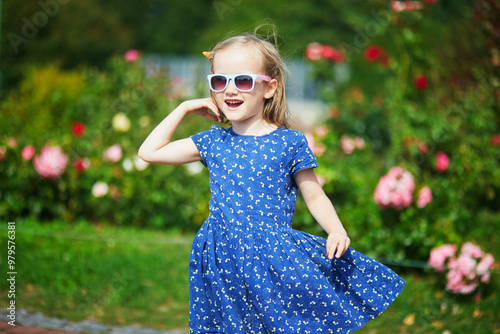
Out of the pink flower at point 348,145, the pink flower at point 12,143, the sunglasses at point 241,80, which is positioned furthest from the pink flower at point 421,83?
the sunglasses at point 241,80

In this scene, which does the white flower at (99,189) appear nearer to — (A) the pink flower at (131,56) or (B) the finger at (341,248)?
(A) the pink flower at (131,56)

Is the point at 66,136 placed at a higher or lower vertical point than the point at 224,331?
higher

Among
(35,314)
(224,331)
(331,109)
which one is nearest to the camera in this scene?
(224,331)

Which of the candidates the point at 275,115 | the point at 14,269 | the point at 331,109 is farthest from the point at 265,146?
the point at 331,109

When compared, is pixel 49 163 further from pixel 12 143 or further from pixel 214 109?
pixel 214 109

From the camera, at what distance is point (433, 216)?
4148 millimetres

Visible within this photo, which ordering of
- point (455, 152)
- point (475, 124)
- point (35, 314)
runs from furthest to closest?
point (475, 124) < point (455, 152) < point (35, 314)

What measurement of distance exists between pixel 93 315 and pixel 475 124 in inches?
147

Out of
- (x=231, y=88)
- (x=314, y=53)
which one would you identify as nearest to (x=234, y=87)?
(x=231, y=88)

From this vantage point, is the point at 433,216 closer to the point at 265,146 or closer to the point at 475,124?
the point at 475,124

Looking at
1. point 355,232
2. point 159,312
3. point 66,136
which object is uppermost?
point 66,136

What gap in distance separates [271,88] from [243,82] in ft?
0.57

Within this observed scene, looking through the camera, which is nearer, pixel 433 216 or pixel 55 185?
pixel 433 216

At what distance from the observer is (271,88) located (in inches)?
87.5
